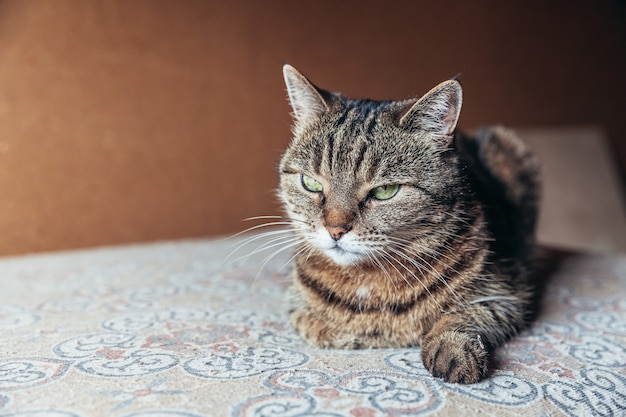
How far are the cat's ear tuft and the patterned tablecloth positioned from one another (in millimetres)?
493

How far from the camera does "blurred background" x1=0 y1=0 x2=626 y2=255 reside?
6.71 ft

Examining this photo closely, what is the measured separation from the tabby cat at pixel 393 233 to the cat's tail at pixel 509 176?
0.97ft

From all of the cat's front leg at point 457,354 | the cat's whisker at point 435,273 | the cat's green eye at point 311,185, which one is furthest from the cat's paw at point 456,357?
the cat's green eye at point 311,185

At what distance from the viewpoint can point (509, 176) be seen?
168 cm

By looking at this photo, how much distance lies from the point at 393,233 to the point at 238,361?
0.38 m

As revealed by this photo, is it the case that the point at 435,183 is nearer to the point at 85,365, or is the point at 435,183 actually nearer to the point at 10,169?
the point at 85,365

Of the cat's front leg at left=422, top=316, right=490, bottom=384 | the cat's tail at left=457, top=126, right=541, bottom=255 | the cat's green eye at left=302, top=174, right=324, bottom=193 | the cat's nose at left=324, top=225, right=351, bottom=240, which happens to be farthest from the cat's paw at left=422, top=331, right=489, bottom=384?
the cat's tail at left=457, top=126, right=541, bottom=255

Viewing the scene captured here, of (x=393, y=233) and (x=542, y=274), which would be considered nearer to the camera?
(x=393, y=233)

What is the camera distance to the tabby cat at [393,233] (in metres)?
1.03

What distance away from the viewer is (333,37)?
260cm

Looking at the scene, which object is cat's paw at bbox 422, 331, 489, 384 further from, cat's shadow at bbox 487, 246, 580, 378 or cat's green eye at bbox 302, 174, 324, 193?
cat's green eye at bbox 302, 174, 324, 193

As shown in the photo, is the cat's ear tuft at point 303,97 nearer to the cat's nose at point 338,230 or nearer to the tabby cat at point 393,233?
the tabby cat at point 393,233

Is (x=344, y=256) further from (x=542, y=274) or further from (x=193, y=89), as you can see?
(x=193, y=89)

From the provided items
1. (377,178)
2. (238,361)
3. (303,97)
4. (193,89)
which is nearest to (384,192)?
(377,178)
